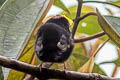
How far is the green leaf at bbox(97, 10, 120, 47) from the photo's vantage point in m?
1.01

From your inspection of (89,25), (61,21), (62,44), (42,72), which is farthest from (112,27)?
(89,25)

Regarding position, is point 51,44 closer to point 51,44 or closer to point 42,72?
point 51,44

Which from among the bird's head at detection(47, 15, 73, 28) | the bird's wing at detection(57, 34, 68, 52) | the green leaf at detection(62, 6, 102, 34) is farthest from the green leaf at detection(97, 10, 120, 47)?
the green leaf at detection(62, 6, 102, 34)

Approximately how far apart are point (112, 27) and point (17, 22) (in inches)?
12.9

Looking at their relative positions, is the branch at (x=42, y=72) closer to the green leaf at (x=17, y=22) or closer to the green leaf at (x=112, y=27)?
the green leaf at (x=17, y=22)

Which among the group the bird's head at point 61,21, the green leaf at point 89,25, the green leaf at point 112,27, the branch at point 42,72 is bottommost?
the green leaf at point 89,25

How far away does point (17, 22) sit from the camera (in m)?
1.07

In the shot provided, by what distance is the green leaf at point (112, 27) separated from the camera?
101 cm

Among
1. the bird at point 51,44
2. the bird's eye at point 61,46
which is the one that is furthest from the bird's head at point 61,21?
the bird's eye at point 61,46

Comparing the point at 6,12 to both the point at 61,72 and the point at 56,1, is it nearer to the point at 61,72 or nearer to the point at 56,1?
the point at 61,72

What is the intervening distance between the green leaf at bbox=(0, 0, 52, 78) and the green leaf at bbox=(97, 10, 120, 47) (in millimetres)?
214

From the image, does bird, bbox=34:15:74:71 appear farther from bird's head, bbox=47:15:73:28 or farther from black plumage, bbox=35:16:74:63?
bird's head, bbox=47:15:73:28

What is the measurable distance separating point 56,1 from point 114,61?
453mm

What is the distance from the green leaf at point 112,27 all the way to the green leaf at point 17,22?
8.4 inches
